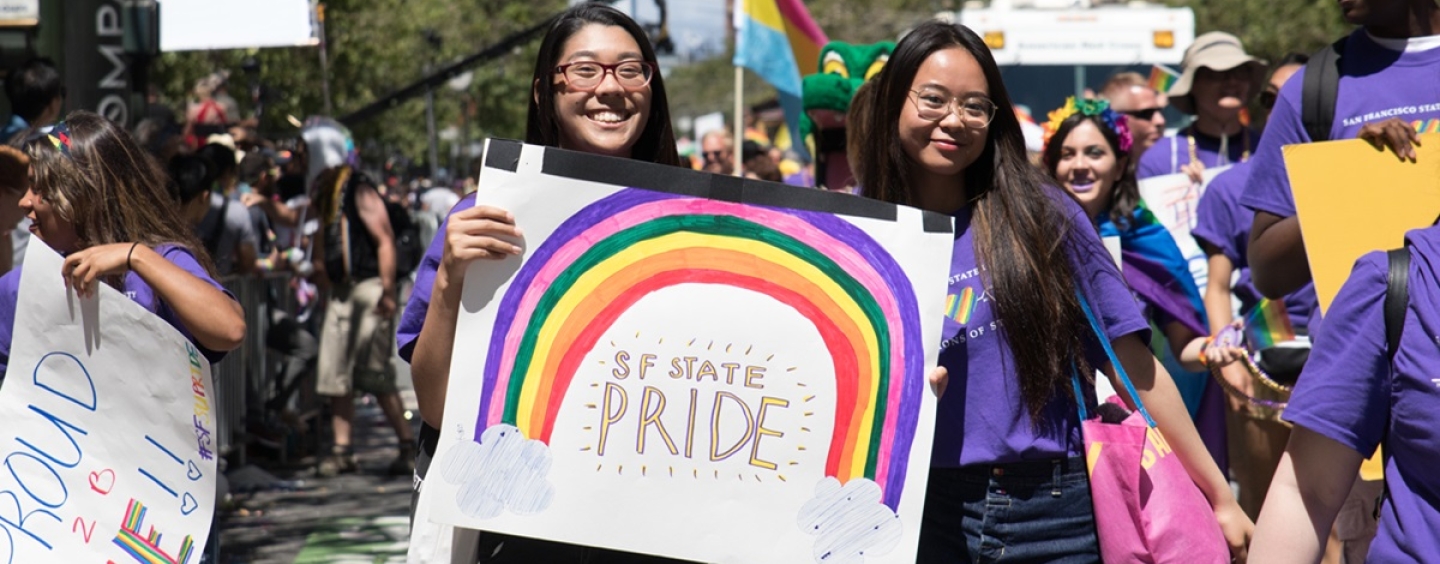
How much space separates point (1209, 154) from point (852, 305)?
4.41 m

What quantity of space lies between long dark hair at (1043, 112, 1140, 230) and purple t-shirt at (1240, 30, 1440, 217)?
121cm

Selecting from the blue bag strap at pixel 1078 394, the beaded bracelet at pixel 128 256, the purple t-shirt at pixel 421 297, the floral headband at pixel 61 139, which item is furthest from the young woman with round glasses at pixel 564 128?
the floral headband at pixel 61 139

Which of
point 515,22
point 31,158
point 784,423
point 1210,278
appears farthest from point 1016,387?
point 515,22

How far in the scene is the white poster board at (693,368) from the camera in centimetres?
284

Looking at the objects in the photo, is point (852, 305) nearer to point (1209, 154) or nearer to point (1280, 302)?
point (1280, 302)

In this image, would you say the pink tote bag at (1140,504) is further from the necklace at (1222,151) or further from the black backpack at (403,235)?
the black backpack at (403,235)

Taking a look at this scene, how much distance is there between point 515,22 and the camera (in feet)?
117

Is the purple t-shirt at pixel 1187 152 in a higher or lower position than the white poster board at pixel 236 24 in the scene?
lower

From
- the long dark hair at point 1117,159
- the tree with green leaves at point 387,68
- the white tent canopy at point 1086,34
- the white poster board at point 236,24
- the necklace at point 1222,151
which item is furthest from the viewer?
the tree with green leaves at point 387,68

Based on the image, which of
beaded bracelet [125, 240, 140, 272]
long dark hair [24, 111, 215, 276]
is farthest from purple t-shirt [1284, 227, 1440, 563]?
long dark hair [24, 111, 215, 276]

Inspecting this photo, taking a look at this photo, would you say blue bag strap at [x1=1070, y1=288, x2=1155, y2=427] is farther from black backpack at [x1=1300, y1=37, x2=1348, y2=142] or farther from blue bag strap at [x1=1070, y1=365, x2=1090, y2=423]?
black backpack at [x1=1300, y1=37, x2=1348, y2=142]

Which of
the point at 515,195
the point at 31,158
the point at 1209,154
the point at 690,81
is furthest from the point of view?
the point at 690,81

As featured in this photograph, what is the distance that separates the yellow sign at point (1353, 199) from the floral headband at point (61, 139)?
8.80 feet

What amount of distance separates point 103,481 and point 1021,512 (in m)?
1.79
